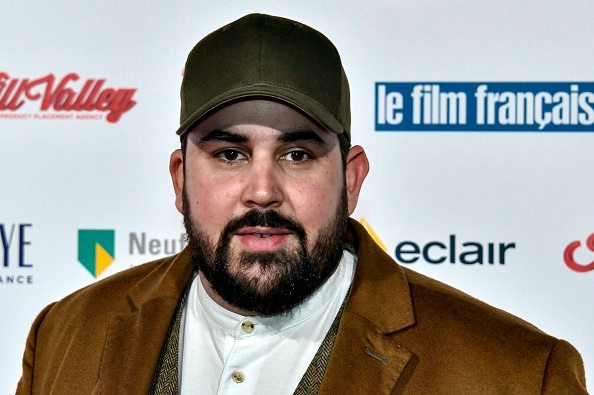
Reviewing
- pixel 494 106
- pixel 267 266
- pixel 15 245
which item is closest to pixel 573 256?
pixel 494 106

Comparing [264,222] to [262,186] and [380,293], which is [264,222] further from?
[380,293]

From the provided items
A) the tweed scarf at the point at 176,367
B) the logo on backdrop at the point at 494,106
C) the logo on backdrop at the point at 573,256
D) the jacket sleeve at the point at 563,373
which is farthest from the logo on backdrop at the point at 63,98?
the jacket sleeve at the point at 563,373

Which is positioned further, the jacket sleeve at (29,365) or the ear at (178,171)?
the jacket sleeve at (29,365)

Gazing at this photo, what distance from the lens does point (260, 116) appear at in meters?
1.48

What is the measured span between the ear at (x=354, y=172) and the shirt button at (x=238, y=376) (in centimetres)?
36

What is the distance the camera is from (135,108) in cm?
249

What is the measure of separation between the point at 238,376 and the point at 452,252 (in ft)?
3.35

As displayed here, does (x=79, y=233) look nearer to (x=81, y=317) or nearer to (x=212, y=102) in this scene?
(x=81, y=317)

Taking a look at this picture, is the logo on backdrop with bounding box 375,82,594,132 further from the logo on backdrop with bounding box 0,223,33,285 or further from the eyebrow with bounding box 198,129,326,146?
the logo on backdrop with bounding box 0,223,33,285

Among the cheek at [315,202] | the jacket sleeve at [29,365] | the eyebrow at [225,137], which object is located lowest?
the jacket sleeve at [29,365]

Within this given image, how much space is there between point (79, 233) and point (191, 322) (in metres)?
0.93

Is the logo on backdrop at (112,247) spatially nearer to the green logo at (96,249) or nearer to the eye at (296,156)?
the green logo at (96,249)

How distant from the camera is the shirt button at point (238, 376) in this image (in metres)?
1.55

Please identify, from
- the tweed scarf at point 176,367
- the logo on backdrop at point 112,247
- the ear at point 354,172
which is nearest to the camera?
the tweed scarf at point 176,367
